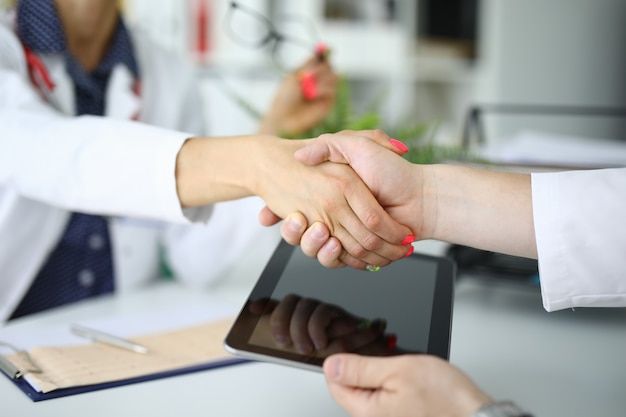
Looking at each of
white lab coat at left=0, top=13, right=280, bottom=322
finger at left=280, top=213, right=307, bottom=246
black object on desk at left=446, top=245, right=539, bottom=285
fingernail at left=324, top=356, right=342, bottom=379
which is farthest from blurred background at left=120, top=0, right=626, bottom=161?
fingernail at left=324, top=356, right=342, bottom=379

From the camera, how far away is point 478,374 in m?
0.71

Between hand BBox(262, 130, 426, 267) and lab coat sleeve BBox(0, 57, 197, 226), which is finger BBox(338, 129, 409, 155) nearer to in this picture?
hand BBox(262, 130, 426, 267)

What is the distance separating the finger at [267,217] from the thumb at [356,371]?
0.30 metres

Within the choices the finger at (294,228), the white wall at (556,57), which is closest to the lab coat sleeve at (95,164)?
the finger at (294,228)

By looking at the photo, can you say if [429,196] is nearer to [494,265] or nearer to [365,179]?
[365,179]

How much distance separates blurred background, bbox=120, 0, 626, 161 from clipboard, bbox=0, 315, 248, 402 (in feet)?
7.85

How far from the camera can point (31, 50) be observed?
3.49 feet

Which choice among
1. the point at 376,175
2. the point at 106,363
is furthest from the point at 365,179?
the point at 106,363

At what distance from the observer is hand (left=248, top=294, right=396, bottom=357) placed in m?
0.54

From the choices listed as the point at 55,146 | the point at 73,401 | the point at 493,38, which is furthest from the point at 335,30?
the point at 73,401

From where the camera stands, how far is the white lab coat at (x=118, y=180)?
29.7 inches

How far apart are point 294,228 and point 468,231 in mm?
187

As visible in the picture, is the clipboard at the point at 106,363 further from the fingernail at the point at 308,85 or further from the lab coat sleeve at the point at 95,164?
the fingernail at the point at 308,85

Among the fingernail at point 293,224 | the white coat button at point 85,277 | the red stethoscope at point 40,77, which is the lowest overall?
the white coat button at point 85,277
